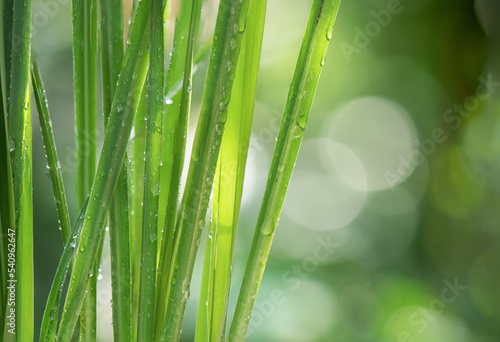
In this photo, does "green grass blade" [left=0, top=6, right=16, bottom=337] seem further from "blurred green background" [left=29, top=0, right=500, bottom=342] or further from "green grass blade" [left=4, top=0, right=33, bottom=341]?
"blurred green background" [left=29, top=0, right=500, bottom=342]

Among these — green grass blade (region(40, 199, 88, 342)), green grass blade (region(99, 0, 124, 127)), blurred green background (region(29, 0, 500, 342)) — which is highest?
blurred green background (region(29, 0, 500, 342))

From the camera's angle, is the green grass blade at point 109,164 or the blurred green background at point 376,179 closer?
the green grass blade at point 109,164

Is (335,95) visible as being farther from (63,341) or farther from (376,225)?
(63,341)

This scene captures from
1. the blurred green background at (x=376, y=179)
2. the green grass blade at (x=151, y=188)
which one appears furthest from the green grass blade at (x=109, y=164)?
the blurred green background at (x=376, y=179)

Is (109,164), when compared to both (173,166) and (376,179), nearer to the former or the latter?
(173,166)

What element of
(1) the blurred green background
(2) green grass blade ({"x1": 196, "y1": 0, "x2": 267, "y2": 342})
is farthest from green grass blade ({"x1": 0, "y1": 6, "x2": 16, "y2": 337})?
(1) the blurred green background

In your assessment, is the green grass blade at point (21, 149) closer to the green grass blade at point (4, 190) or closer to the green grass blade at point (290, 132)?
the green grass blade at point (4, 190)
